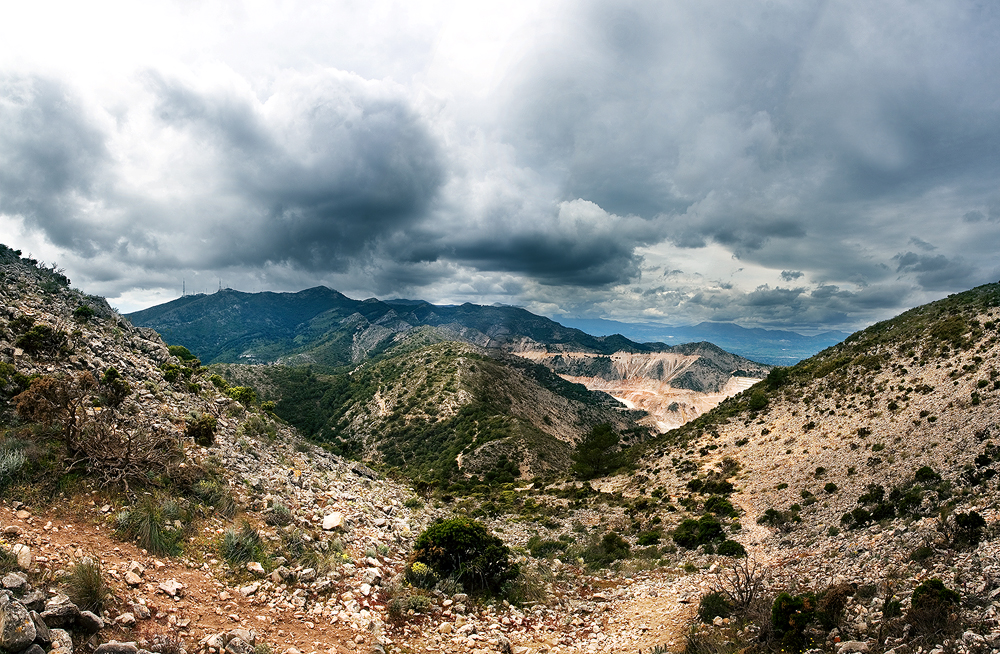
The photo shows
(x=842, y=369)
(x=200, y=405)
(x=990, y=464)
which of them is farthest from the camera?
(x=842, y=369)

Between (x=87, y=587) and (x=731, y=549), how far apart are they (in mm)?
27767

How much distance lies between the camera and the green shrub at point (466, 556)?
15.4 meters

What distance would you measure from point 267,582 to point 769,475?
4065 centimetres

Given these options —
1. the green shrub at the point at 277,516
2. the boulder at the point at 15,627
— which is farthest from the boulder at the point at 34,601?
the green shrub at the point at 277,516

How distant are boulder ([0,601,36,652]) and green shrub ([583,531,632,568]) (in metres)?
23.6

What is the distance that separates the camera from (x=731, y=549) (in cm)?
2359

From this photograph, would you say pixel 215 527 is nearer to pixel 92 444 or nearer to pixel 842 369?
pixel 92 444

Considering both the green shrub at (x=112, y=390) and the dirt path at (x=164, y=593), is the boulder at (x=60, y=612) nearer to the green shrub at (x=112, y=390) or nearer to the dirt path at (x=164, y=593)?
the dirt path at (x=164, y=593)

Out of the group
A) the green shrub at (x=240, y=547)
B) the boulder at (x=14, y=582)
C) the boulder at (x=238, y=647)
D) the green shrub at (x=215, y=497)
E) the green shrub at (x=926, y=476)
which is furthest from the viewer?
the green shrub at (x=926, y=476)

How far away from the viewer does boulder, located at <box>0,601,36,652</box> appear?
5493 mm

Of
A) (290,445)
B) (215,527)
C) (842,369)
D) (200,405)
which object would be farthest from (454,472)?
(215,527)

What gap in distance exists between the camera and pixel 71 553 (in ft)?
29.0

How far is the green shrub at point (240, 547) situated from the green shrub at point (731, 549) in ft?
78.8

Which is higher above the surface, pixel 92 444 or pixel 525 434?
pixel 92 444
